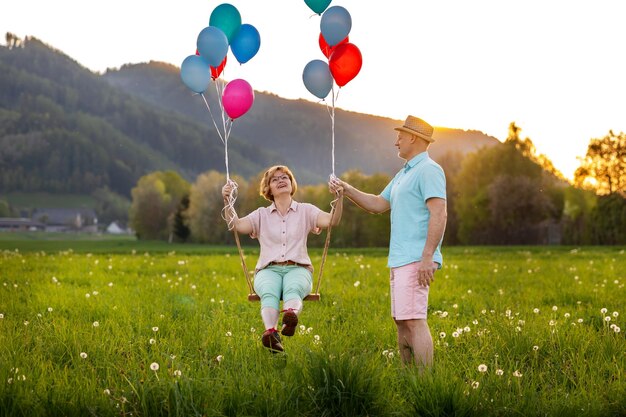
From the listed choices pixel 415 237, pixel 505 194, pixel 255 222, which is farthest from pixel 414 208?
pixel 505 194

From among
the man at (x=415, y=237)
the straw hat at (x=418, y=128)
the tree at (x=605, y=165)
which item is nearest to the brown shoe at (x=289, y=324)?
the man at (x=415, y=237)

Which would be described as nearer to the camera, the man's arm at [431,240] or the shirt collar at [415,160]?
the man's arm at [431,240]

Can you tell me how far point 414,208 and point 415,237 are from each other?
0.26 metres

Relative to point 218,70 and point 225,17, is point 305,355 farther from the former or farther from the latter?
point 225,17

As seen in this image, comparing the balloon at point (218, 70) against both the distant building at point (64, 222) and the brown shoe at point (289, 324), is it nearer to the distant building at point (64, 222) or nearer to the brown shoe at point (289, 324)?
the brown shoe at point (289, 324)

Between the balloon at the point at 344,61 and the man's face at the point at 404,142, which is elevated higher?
the balloon at the point at 344,61

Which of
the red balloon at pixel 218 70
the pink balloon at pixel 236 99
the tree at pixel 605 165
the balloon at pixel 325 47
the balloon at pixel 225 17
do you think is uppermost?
the tree at pixel 605 165

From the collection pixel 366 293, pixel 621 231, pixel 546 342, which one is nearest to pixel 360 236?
pixel 621 231

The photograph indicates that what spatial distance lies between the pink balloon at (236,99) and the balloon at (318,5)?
126 centimetres

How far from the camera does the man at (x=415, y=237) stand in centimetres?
556

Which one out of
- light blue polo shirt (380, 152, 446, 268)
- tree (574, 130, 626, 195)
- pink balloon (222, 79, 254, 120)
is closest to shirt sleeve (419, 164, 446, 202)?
Result: light blue polo shirt (380, 152, 446, 268)

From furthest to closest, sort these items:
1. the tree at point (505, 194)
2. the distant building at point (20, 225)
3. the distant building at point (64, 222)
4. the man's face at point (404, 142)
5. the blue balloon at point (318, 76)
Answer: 1. the distant building at point (64, 222)
2. the distant building at point (20, 225)
3. the tree at point (505, 194)
4. the blue balloon at point (318, 76)
5. the man's face at point (404, 142)

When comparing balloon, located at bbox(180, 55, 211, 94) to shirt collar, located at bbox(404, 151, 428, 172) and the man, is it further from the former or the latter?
shirt collar, located at bbox(404, 151, 428, 172)

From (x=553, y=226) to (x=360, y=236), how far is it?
20541 millimetres
